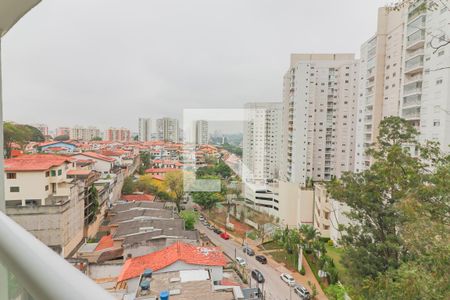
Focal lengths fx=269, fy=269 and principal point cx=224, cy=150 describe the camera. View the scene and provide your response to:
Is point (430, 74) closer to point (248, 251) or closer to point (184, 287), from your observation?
point (248, 251)

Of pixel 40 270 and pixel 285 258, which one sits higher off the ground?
pixel 40 270

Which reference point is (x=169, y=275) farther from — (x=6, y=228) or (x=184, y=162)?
(x=6, y=228)

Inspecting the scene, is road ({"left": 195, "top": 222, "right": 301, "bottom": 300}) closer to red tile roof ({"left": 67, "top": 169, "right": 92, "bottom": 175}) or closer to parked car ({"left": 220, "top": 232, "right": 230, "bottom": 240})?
parked car ({"left": 220, "top": 232, "right": 230, "bottom": 240})

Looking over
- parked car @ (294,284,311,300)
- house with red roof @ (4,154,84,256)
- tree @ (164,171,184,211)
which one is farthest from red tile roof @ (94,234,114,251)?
parked car @ (294,284,311,300)

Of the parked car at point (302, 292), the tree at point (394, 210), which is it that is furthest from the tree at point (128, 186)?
the tree at point (394, 210)

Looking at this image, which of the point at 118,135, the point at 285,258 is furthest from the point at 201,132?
the point at 285,258
